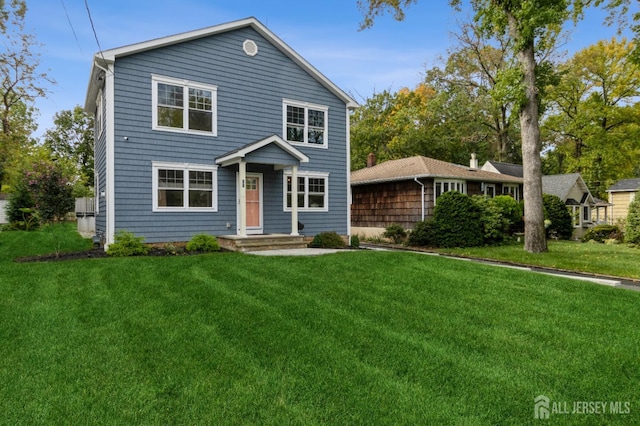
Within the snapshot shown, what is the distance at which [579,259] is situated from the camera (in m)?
11.1

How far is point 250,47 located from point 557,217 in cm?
1674

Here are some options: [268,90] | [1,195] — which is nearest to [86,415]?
[268,90]

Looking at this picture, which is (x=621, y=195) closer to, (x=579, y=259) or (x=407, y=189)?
(x=407, y=189)

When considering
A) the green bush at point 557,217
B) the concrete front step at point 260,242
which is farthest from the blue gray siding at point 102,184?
the green bush at point 557,217

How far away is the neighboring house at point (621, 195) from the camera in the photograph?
93.0ft

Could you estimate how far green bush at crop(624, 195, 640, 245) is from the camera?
15172 millimetres

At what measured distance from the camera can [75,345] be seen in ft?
13.0

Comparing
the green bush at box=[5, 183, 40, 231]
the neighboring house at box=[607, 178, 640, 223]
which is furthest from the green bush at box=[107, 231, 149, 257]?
the neighboring house at box=[607, 178, 640, 223]

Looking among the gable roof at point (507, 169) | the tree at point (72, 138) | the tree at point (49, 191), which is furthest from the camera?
the tree at point (72, 138)

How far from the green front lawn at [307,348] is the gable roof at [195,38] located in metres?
6.38

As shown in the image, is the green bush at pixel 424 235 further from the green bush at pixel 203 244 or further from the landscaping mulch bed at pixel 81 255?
the landscaping mulch bed at pixel 81 255

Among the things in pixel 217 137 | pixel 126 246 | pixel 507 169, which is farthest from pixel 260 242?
pixel 507 169

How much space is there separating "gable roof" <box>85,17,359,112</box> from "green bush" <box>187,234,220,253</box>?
5.30m

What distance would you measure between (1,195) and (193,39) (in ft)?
105
